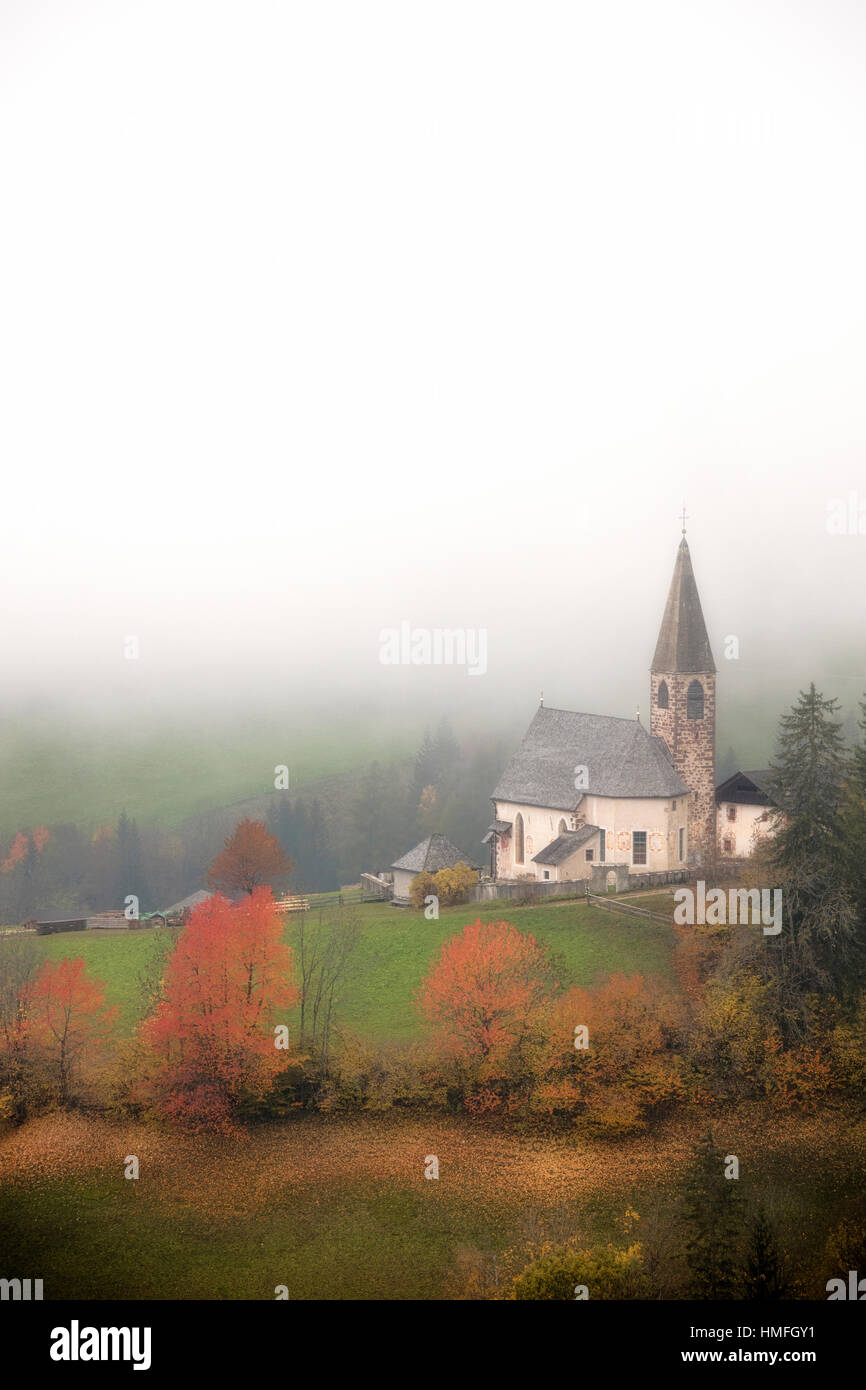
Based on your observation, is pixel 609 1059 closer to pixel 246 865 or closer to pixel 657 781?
pixel 657 781

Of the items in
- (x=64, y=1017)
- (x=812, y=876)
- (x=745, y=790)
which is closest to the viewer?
(x=812, y=876)

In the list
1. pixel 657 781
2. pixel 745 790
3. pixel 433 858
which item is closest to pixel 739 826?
pixel 745 790

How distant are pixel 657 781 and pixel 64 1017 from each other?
32.0 m

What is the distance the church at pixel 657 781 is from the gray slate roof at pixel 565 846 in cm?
5

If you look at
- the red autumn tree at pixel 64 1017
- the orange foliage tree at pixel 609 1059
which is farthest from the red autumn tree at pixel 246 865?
the orange foliage tree at pixel 609 1059

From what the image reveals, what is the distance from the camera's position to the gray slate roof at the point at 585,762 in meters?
70.2

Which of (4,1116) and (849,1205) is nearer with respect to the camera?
(849,1205)

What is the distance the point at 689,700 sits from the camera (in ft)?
233

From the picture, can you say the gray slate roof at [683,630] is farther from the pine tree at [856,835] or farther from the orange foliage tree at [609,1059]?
the orange foliage tree at [609,1059]
